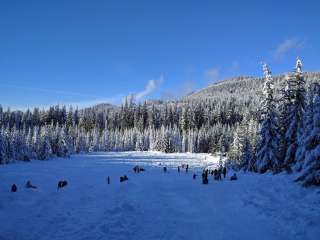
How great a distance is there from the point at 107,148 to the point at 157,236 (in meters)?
122

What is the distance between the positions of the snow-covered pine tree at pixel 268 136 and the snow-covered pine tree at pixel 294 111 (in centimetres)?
189

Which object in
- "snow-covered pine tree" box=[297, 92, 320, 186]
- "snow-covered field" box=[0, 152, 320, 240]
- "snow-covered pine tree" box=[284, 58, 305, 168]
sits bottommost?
"snow-covered field" box=[0, 152, 320, 240]

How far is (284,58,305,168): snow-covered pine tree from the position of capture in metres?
39.1

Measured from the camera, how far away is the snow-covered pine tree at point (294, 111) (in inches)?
1538

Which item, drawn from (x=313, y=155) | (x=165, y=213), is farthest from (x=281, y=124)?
(x=165, y=213)

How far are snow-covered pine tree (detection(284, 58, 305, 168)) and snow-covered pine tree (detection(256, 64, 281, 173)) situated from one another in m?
1.89

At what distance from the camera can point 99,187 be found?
34.6 m

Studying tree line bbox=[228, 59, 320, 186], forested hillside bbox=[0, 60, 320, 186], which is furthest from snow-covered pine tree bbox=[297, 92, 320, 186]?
tree line bbox=[228, 59, 320, 186]

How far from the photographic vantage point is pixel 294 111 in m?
41.1

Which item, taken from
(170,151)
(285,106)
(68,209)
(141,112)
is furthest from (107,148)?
(68,209)

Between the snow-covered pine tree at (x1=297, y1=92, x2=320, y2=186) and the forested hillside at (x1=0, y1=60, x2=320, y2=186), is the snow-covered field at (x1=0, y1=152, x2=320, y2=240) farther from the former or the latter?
the forested hillside at (x1=0, y1=60, x2=320, y2=186)

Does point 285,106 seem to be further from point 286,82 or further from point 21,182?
point 21,182

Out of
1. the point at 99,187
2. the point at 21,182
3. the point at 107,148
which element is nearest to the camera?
the point at 99,187

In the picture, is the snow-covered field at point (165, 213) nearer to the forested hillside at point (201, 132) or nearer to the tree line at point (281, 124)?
the forested hillside at point (201, 132)
